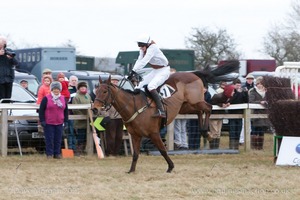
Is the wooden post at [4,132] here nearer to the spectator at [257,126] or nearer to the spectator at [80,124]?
the spectator at [80,124]

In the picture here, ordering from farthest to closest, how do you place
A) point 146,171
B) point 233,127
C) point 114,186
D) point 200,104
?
point 233,127
point 200,104
point 146,171
point 114,186

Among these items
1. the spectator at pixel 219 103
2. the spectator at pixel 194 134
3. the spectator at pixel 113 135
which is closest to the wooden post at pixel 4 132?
the spectator at pixel 113 135

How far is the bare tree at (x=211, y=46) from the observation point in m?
55.7

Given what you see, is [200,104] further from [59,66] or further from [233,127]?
[59,66]

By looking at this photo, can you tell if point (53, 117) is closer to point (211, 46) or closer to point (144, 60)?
point (144, 60)

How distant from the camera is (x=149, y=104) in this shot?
14.6 meters

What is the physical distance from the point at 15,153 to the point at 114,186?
6237mm

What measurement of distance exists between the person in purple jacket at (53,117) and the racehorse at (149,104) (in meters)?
2.66

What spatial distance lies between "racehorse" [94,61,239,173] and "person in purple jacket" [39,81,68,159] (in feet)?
8.74

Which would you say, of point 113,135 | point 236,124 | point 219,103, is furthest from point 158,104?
point 236,124

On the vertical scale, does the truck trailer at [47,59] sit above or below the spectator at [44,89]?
above

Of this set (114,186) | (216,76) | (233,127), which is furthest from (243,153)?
(114,186)

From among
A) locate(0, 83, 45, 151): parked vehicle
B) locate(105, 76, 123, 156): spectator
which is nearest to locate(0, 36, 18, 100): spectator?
locate(0, 83, 45, 151): parked vehicle

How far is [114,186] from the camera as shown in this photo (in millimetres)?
12273
